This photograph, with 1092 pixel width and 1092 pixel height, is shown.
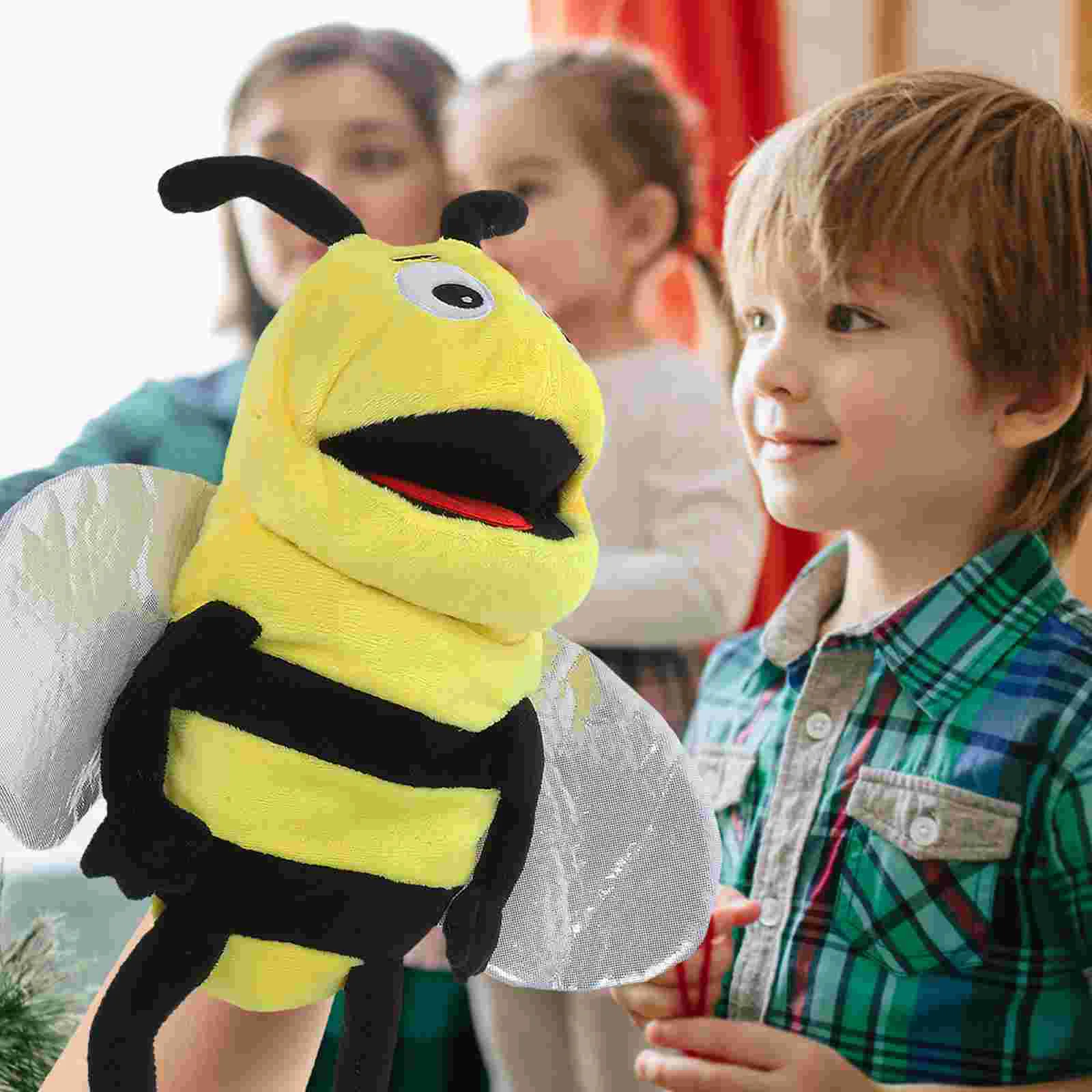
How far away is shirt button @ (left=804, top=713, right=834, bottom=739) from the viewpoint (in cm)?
70

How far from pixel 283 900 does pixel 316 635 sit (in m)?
0.07

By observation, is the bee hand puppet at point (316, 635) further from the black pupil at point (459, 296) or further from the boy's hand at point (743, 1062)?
the boy's hand at point (743, 1062)

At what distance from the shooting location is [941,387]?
65cm

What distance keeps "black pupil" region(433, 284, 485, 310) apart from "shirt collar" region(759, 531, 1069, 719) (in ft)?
1.43

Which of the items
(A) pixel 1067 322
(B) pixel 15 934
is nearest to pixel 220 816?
(B) pixel 15 934

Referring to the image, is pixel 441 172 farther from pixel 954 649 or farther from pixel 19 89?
pixel 954 649

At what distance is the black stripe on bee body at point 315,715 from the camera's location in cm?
30

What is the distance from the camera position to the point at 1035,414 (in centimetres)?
68

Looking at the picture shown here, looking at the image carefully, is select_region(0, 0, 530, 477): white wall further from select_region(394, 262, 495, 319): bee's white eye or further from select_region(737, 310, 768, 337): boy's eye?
select_region(394, 262, 495, 319): bee's white eye

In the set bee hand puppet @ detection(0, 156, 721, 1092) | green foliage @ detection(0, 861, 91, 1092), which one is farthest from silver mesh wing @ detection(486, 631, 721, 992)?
green foliage @ detection(0, 861, 91, 1092)

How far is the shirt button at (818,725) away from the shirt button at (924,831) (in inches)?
3.3

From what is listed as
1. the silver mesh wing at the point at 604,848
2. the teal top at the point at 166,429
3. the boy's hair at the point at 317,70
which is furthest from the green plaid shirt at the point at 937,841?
the boy's hair at the point at 317,70

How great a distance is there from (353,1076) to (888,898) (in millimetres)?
385

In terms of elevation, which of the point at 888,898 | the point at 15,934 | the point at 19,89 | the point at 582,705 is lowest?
the point at 888,898
